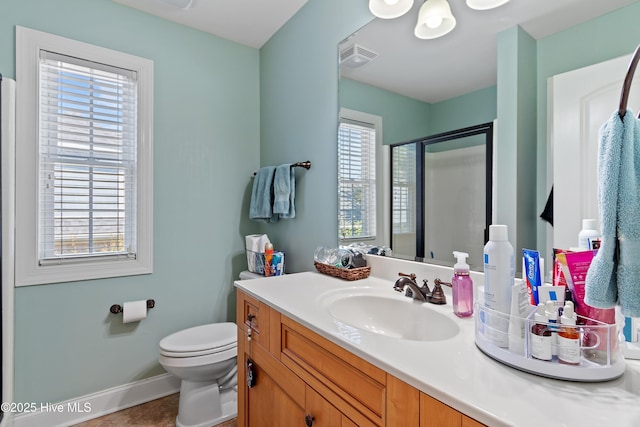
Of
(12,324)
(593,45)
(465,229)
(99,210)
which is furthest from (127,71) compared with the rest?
(593,45)

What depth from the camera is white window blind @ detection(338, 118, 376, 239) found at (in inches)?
59.7

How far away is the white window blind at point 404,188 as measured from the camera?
1.32 metres

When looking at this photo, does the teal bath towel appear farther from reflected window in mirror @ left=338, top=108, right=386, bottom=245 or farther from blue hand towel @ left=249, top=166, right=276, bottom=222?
blue hand towel @ left=249, top=166, right=276, bottom=222

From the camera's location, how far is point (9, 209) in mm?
1524

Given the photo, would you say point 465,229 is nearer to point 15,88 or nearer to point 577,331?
point 577,331

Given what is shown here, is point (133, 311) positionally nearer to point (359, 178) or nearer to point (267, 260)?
point (267, 260)

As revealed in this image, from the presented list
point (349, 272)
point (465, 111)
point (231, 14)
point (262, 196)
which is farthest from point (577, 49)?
point (231, 14)

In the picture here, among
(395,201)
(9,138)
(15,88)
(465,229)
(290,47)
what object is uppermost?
(290,47)

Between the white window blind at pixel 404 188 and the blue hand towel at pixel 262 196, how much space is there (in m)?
0.92

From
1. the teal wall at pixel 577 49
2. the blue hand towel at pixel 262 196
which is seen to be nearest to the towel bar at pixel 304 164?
the blue hand towel at pixel 262 196

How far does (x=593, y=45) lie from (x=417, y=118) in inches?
22.4

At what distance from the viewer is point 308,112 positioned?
187 centimetres

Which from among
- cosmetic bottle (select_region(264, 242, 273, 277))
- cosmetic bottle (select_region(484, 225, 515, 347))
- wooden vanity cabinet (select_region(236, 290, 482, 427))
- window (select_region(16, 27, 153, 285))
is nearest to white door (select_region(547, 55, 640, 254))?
cosmetic bottle (select_region(484, 225, 515, 347))

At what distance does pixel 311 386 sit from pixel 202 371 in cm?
101
